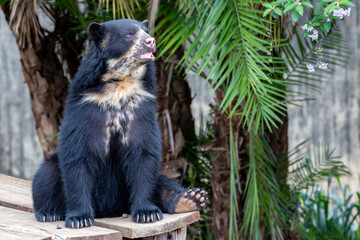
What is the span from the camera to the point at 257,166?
4688 millimetres

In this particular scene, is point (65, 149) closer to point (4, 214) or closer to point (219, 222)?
point (4, 214)

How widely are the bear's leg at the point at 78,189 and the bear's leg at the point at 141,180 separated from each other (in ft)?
0.72

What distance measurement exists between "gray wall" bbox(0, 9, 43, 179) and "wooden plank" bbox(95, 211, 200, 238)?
517 cm

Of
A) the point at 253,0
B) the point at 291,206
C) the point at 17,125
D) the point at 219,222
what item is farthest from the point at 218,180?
the point at 17,125

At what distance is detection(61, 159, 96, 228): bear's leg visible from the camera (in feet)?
10.0

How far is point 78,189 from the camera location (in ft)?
10.0

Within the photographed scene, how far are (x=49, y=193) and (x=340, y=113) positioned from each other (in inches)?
180

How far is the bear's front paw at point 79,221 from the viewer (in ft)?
9.75

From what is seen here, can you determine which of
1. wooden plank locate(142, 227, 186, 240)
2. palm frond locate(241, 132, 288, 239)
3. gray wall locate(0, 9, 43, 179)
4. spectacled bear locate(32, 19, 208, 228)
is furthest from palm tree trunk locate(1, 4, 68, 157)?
gray wall locate(0, 9, 43, 179)

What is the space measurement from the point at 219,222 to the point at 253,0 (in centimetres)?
203

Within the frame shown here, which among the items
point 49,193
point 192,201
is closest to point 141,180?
point 192,201

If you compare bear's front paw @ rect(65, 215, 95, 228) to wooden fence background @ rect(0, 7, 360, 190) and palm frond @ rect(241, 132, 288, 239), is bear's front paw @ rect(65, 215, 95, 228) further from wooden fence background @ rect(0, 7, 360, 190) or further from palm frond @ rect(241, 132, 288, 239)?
wooden fence background @ rect(0, 7, 360, 190)

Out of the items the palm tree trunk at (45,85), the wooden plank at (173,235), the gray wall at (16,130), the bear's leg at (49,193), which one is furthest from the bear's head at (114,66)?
the gray wall at (16,130)

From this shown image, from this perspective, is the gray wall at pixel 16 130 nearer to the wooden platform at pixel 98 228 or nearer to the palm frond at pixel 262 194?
the palm frond at pixel 262 194
